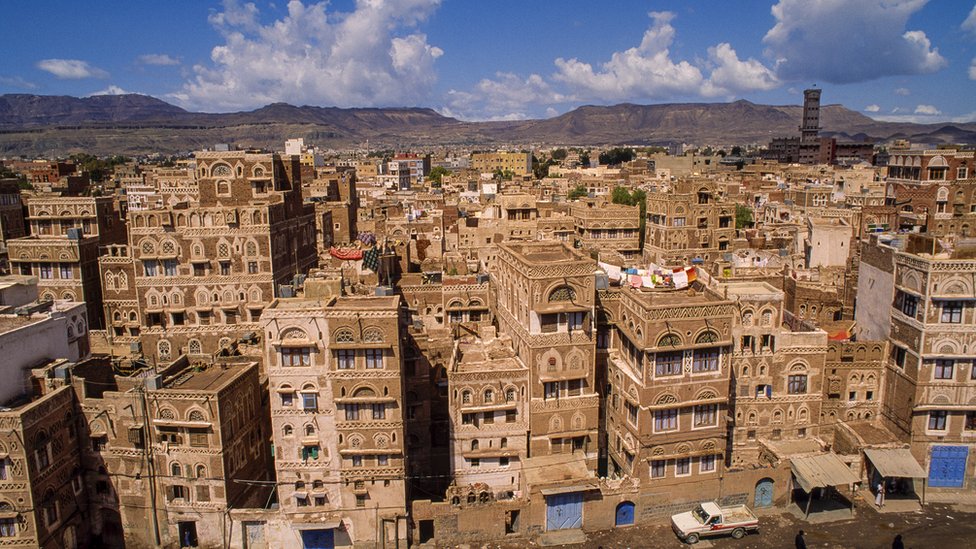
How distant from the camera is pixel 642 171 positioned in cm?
19512

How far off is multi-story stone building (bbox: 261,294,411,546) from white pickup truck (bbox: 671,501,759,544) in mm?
17619

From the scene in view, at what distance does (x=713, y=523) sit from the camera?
141ft

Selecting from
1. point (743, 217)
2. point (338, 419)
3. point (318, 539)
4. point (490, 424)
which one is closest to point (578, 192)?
point (743, 217)

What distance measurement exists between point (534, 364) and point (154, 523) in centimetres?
2580

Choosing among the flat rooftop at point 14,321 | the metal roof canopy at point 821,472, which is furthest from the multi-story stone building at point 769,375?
the flat rooftop at point 14,321

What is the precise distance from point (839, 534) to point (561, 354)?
68.4ft

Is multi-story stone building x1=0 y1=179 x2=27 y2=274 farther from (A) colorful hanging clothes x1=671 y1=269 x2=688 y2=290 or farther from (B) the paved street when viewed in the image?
(B) the paved street

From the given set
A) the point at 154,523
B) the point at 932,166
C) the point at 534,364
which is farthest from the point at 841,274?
the point at 154,523

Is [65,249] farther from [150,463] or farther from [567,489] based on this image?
[567,489]

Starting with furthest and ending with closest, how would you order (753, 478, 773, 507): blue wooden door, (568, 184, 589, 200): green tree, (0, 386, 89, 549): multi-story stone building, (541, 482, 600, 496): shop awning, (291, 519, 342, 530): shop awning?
(568, 184, 589, 200): green tree < (753, 478, 773, 507): blue wooden door < (541, 482, 600, 496): shop awning < (291, 519, 342, 530): shop awning < (0, 386, 89, 549): multi-story stone building

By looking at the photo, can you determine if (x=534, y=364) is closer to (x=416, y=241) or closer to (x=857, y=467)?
(x=857, y=467)

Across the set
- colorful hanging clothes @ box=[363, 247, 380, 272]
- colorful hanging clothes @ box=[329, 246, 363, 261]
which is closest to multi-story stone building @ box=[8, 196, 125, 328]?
colorful hanging clothes @ box=[329, 246, 363, 261]

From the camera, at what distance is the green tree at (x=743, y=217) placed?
11031 cm

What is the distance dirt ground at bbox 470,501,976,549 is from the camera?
42.7 m
